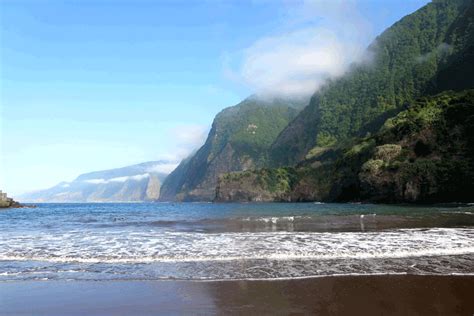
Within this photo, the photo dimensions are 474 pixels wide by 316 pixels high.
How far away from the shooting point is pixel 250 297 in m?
10.5

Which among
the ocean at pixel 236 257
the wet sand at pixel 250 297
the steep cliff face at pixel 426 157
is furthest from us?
the steep cliff face at pixel 426 157

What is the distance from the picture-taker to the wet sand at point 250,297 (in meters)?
9.41

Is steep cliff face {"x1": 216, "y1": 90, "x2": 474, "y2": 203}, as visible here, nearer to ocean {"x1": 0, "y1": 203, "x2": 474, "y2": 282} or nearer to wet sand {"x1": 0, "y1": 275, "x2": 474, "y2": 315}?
ocean {"x1": 0, "y1": 203, "x2": 474, "y2": 282}

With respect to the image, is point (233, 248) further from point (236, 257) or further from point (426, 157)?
point (426, 157)

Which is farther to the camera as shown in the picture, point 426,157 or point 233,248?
point 426,157

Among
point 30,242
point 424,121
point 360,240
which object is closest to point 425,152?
point 424,121

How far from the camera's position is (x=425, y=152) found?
114938 mm

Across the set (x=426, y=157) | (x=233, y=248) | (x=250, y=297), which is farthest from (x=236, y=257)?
(x=426, y=157)

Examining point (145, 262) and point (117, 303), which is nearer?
point (117, 303)

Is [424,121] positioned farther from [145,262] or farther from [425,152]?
[145,262]

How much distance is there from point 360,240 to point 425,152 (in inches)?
4151

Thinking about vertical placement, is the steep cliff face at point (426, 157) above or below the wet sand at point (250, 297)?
above

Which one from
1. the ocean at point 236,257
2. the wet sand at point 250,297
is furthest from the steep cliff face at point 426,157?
the wet sand at point 250,297

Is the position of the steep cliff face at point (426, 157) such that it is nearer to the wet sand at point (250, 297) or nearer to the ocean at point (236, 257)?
the ocean at point (236, 257)
